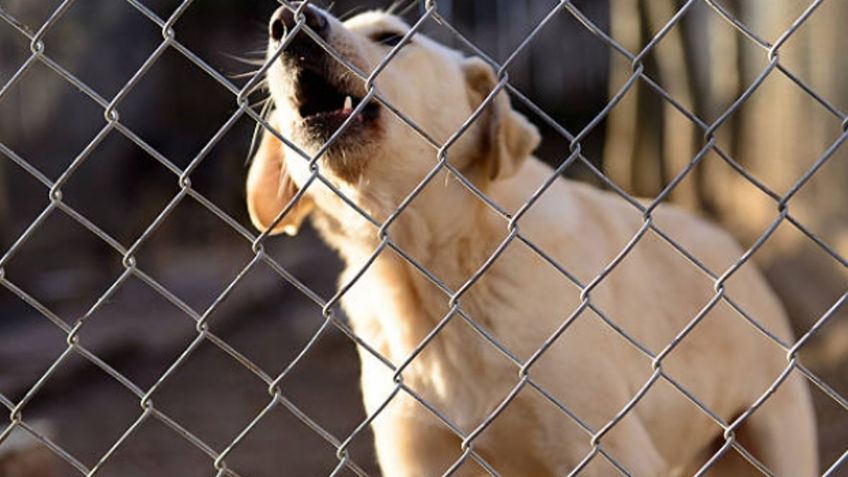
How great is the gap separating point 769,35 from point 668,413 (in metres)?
2.89

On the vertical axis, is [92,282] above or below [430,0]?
below

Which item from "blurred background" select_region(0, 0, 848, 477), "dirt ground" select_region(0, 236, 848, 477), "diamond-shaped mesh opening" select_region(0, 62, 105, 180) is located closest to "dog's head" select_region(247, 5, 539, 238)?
"blurred background" select_region(0, 0, 848, 477)

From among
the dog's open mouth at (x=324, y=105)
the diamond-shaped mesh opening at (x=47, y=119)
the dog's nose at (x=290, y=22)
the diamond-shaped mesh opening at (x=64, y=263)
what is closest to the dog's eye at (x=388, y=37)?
the dog's open mouth at (x=324, y=105)

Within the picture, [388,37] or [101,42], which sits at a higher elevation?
[388,37]

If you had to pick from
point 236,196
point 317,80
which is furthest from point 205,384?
point 317,80

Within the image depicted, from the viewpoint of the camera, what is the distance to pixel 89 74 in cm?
735

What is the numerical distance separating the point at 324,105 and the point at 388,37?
0.31 meters

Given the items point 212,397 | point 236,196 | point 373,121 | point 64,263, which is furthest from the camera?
point 236,196

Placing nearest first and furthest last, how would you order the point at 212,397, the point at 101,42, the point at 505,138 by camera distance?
the point at 505,138 → the point at 212,397 → the point at 101,42

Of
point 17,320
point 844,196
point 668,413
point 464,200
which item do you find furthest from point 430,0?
point 17,320

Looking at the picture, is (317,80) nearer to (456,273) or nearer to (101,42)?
(456,273)

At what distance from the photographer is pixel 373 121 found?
3.11 m

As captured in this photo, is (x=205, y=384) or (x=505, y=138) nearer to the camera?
(x=505, y=138)

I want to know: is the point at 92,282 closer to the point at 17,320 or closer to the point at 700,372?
the point at 17,320
